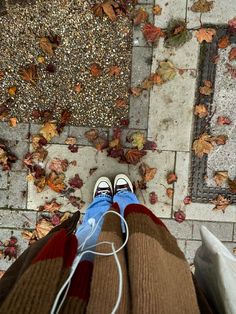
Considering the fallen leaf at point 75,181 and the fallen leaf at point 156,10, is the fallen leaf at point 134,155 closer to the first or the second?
the fallen leaf at point 75,181

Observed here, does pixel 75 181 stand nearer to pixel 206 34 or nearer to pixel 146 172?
pixel 146 172

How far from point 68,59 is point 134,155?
3.57 feet

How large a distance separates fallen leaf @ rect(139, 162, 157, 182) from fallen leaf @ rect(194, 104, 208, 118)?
2.16 ft

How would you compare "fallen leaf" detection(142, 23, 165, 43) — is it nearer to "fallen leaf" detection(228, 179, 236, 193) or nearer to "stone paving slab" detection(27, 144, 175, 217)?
"stone paving slab" detection(27, 144, 175, 217)

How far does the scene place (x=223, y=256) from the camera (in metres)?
1.69

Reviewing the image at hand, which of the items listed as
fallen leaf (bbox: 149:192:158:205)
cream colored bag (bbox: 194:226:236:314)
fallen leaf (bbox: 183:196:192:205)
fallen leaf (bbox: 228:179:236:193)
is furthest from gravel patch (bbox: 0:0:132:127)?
cream colored bag (bbox: 194:226:236:314)

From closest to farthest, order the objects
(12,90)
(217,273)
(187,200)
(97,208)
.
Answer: (217,273), (97,208), (12,90), (187,200)

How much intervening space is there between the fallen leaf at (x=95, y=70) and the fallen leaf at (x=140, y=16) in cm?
52

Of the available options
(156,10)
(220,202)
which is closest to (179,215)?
(220,202)

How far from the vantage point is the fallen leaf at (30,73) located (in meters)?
3.63

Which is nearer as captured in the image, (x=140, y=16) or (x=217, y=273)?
(x=217, y=273)

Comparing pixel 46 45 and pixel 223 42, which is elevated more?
pixel 223 42

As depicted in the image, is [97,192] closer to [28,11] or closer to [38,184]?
[38,184]

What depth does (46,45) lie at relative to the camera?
3598 mm
